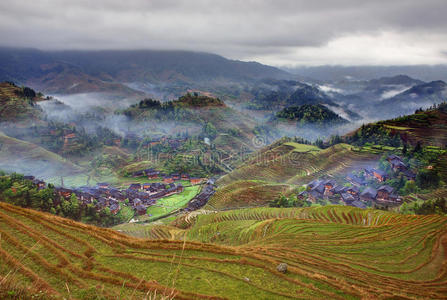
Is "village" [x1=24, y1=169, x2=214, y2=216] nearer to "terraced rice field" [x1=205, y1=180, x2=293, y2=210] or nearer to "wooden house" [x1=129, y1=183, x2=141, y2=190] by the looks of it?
"wooden house" [x1=129, y1=183, x2=141, y2=190]

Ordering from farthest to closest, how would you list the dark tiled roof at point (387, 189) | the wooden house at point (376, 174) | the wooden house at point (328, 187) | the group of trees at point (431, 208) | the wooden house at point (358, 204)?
the wooden house at point (376, 174) < the wooden house at point (328, 187) < the dark tiled roof at point (387, 189) < the wooden house at point (358, 204) < the group of trees at point (431, 208)

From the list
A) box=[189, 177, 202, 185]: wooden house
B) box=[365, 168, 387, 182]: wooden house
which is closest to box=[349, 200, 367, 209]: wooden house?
box=[365, 168, 387, 182]: wooden house

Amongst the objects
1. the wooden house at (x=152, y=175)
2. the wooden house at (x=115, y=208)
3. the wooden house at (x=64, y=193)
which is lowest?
the wooden house at (x=152, y=175)

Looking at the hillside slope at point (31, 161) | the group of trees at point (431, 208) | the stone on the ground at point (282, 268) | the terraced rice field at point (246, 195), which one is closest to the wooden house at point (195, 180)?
the terraced rice field at point (246, 195)

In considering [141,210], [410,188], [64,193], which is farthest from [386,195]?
[64,193]

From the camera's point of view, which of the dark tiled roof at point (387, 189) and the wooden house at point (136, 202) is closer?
the dark tiled roof at point (387, 189)

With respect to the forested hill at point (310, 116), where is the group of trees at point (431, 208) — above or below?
below

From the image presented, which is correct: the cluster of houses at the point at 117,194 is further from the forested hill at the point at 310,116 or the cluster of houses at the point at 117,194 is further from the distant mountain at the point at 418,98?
the distant mountain at the point at 418,98
